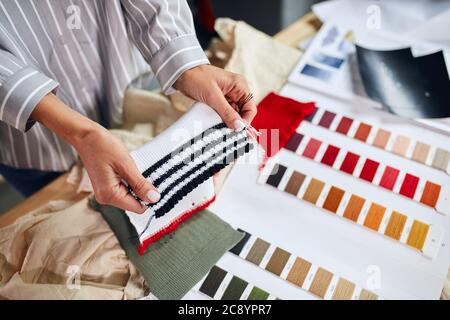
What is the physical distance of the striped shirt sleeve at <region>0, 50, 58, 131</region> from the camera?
1.75 feet

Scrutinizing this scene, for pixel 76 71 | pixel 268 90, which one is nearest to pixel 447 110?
pixel 268 90

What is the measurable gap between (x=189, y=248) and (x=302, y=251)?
0.17 meters

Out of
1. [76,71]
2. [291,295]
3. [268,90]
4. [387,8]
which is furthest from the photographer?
[387,8]

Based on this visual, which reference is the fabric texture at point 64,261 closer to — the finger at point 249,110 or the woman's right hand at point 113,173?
the woman's right hand at point 113,173

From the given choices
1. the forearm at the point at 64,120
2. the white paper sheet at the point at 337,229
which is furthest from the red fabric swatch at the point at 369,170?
the forearm at the point at 64,120

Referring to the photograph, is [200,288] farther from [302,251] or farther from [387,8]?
[387,8]

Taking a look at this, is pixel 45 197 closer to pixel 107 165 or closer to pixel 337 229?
pixel 107 165

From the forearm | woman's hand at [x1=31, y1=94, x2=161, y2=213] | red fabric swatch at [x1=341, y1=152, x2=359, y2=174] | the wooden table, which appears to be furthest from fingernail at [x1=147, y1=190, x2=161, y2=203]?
red fabric swatch at [x1=341, y1=152, x2=359, y2=174]

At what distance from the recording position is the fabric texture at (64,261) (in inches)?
22.0

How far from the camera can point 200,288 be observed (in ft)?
1.89

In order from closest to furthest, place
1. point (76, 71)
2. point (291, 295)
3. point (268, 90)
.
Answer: point (291, 295) → point (76, 71) → point (268, 90)

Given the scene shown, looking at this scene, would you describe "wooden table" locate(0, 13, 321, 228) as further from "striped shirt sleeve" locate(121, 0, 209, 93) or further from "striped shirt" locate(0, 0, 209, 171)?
"striped shirt sleeve" locate(121, 0, 209, 93)

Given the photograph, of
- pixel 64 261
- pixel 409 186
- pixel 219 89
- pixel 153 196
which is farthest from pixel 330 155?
pixel 64 261

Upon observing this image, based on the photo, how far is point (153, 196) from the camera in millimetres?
516
